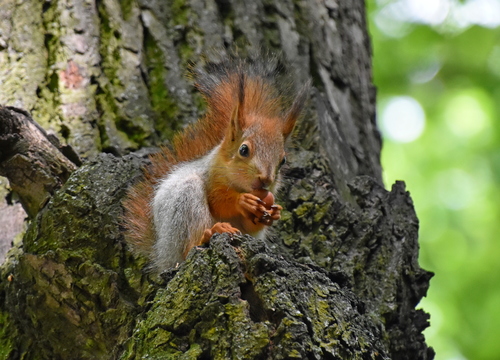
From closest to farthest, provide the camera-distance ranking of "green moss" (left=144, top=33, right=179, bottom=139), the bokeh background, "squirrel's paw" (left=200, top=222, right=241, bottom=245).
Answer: "squirrel's paw" (left=200, top=222, right=241, bottom=245) → "green moss" (left=144, top=33, right=179, bottom=139) → the bokeh background

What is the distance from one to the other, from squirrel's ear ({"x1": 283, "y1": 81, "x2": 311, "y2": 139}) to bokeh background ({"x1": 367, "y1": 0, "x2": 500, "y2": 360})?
2.63 metres

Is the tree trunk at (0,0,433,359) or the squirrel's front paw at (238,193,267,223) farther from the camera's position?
the squirrel's front paw at (238,193,267,223)

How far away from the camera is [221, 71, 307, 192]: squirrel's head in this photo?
7.91ft

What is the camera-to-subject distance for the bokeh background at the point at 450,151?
4.75 metres

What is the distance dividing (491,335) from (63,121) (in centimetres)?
322

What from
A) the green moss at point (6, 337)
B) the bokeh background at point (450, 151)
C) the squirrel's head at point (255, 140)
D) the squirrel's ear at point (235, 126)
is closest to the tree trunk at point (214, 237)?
the green moss at point (6, 337)

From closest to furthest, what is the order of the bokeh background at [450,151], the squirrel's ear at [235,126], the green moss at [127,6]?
1. the squirrel's ear at [235,126]
2. the green moss at [127,6]
3. the bokeh background at [450,151]

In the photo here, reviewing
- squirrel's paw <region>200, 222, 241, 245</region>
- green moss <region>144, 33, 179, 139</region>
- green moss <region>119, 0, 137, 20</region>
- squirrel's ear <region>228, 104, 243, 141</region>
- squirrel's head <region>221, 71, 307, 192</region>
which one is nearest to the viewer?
squirrel's paw <region>200, 222, 241, 245</region>

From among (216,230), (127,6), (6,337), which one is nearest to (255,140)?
(216,230)

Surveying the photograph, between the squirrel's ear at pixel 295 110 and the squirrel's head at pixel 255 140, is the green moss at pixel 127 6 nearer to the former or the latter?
the squirrel's head at pixel 255 140

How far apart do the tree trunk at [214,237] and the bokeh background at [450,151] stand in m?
2.06

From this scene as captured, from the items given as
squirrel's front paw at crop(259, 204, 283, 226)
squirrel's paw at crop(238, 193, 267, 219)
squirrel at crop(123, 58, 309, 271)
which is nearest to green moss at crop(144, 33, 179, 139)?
Result: squirrel at crop(123, 58, 309, 271)

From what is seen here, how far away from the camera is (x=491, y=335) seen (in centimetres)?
438

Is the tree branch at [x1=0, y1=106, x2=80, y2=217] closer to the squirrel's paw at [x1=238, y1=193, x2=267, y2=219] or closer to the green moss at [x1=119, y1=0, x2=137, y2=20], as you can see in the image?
the squirrel's paw at [x1=238, y1=193, x2=267, y2=219]
